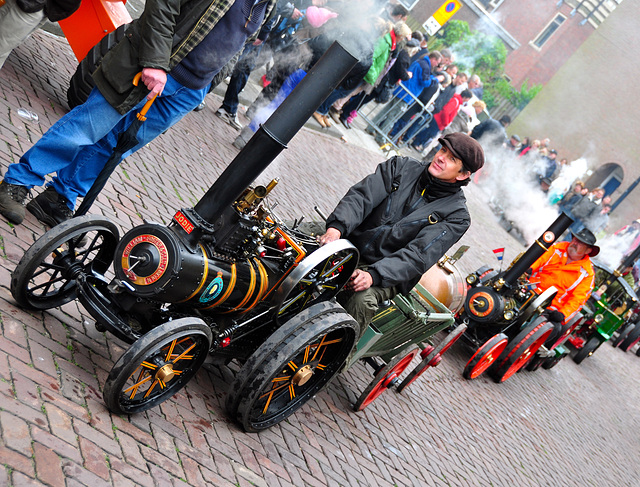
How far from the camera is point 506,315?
23.3 ft

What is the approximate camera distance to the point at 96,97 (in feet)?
11.8

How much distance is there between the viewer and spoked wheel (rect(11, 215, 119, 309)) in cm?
293

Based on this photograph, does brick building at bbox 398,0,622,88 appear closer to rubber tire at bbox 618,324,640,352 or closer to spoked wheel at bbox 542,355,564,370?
rubber tire at bbox 618,324,640,352

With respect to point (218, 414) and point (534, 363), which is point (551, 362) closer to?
point (534, 363)

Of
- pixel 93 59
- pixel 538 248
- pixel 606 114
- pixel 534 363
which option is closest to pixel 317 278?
pixel 93 59

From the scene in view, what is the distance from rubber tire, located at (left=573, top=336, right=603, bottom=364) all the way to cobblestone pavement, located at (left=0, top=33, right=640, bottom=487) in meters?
0.82

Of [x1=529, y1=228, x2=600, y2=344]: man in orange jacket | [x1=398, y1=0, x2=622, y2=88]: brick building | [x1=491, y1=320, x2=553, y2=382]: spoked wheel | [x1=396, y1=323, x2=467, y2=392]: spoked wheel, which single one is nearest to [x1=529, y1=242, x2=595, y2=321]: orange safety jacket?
[x1=529, y1=228, x2=600, y2=344]: man in orange jacket

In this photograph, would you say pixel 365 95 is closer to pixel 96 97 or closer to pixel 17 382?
pixel 96 97

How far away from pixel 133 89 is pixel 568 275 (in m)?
6.05

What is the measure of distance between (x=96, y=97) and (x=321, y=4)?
5.19 m

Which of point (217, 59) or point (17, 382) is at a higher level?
point (217, 59)

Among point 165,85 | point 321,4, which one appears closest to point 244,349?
point 165,85

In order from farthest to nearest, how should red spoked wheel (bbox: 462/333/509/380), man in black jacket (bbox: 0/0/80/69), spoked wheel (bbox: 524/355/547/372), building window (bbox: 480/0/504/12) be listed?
1. building window (bbox: 480/0/504/12)
2. spoked wheel (bbox: 524/355/547/372)
3. red spoked wheel (bbox: 462/333/509/380)
4. man in black jacket (bbox: 0/0/80/69)

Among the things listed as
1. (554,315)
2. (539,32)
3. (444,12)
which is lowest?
(554,315)
